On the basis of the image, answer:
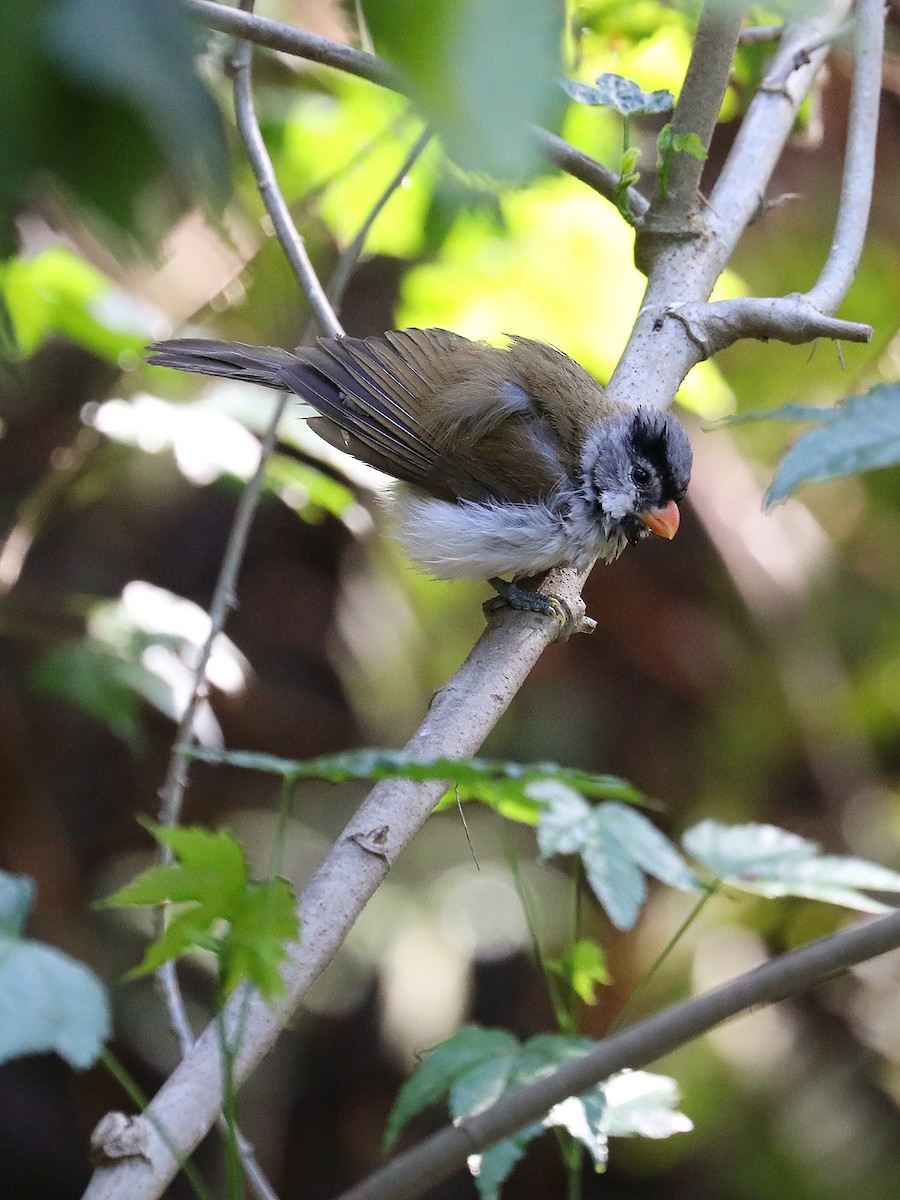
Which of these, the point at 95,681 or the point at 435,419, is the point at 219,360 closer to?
the point at 435,419

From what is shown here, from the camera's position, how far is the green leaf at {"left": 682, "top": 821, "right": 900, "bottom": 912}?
5.73ft

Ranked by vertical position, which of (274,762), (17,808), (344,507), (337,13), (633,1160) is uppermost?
(344,507)

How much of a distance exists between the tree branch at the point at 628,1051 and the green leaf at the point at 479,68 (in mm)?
964

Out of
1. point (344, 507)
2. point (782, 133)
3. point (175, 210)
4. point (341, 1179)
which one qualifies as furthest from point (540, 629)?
point (341, 1179)

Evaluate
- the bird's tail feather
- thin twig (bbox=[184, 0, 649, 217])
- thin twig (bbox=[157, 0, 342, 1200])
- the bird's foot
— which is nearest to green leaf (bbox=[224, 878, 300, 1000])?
thin twig (bbox=[157, 0, 342, 1200])

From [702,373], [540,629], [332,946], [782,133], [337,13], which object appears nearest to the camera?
[337,13]

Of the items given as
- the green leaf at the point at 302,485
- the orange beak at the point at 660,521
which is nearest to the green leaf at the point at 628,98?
the orange beak at the point at 660,521

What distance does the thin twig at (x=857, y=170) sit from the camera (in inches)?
103

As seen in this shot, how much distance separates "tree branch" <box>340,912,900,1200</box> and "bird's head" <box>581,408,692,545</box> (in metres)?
2.01

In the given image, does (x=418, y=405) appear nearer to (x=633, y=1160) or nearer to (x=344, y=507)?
(x=344, y=507)

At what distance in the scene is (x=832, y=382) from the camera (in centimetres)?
521

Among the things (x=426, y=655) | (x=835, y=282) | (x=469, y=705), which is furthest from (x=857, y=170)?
(x=426, y=655)

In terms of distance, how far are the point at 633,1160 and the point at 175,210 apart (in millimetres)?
4922

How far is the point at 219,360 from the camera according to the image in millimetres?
3199
